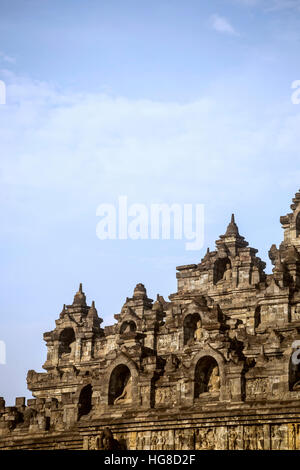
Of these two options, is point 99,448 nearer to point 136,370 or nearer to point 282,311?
point 136,370

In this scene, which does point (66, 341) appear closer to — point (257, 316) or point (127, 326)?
point (127, 326)

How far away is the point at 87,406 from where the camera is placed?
78.6 metres

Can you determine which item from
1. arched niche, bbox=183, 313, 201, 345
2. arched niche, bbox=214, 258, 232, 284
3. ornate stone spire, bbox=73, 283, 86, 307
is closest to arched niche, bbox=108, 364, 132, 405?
arched niche, bbox=183, 313, 201, 345

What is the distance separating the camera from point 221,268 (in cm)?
8531

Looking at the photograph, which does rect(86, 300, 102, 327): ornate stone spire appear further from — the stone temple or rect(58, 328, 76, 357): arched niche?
rect(58, 328, 76, 357): arched niche

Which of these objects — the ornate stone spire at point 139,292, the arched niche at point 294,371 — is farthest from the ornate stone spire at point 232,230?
the arched niche at point 294,371

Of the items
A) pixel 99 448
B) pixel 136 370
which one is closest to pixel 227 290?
pixel 136 370

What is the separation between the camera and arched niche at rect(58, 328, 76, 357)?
92688 millimetres

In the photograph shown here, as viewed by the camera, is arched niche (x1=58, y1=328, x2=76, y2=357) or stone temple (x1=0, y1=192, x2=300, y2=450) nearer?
stone temple (x1=0, y1=192, x2=300, y2=450)

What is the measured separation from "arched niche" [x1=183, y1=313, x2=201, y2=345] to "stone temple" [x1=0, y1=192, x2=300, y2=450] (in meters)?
0.09

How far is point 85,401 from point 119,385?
4231 mm

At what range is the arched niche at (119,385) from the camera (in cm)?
7456
